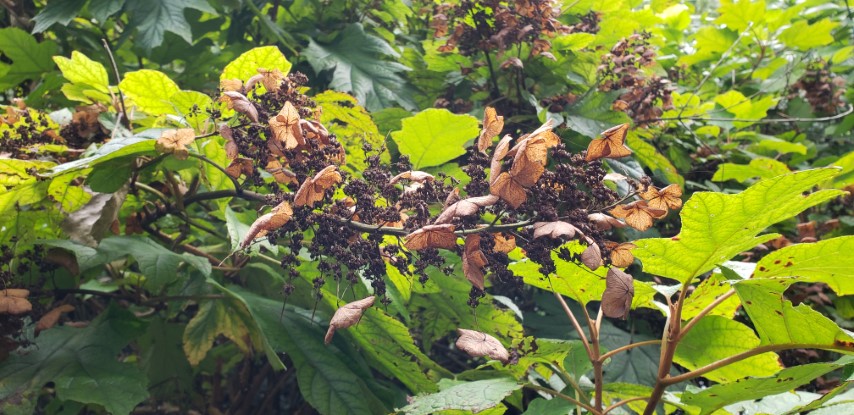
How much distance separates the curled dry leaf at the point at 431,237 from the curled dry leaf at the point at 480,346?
0.17 metres

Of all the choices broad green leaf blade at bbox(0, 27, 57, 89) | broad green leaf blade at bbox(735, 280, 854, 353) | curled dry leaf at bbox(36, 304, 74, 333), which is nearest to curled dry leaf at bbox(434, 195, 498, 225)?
broad green leaf blade at bbox(735, 280, 854, 353)

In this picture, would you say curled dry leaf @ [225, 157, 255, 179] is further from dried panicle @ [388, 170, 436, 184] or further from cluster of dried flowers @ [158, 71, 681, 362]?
dried panicle @ [388, 170, 436, 184]

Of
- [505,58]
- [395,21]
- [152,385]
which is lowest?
[152,385]

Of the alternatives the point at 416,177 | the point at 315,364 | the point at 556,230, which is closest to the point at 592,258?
the point at 556,230

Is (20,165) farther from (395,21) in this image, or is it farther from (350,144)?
(395,21)

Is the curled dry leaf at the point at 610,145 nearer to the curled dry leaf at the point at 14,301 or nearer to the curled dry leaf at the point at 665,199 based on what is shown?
the curled dry leaf at the point at 665,199

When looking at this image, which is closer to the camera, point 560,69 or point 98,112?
point 98,112

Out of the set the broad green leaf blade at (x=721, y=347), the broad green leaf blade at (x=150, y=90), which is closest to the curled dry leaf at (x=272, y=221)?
the broad green leaf blade at (x=150, y=90)

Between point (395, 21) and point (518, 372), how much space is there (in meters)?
1.70

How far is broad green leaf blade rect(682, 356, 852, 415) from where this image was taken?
937 millimetres

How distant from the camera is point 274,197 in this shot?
1.01 m

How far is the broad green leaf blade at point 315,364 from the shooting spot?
54.4 inches

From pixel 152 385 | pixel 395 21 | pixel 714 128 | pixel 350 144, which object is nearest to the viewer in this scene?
pixel 350 144

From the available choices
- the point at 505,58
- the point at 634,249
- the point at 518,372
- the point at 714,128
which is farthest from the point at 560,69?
the point at 634,249
